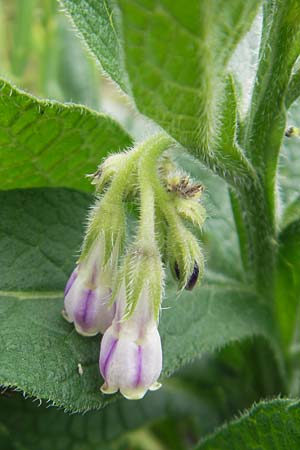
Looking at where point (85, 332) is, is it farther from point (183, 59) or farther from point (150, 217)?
point (183, 59)

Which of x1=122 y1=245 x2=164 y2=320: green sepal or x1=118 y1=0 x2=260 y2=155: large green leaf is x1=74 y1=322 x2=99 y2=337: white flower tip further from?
x1=118 y1=0 x2=260 y2=155: large green leaf

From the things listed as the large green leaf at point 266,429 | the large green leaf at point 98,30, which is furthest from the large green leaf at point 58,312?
the large green leaf at point 98,30

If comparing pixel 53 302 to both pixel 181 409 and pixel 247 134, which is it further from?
pixel 181 409

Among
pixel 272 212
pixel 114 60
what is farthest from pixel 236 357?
pixel 114 60

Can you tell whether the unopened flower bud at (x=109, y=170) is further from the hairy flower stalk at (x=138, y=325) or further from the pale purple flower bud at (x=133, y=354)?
the pale purple flower bud at (x=133, y=354)

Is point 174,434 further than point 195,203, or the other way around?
point 174,434

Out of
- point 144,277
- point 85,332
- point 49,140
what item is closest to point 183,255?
point 144,277
